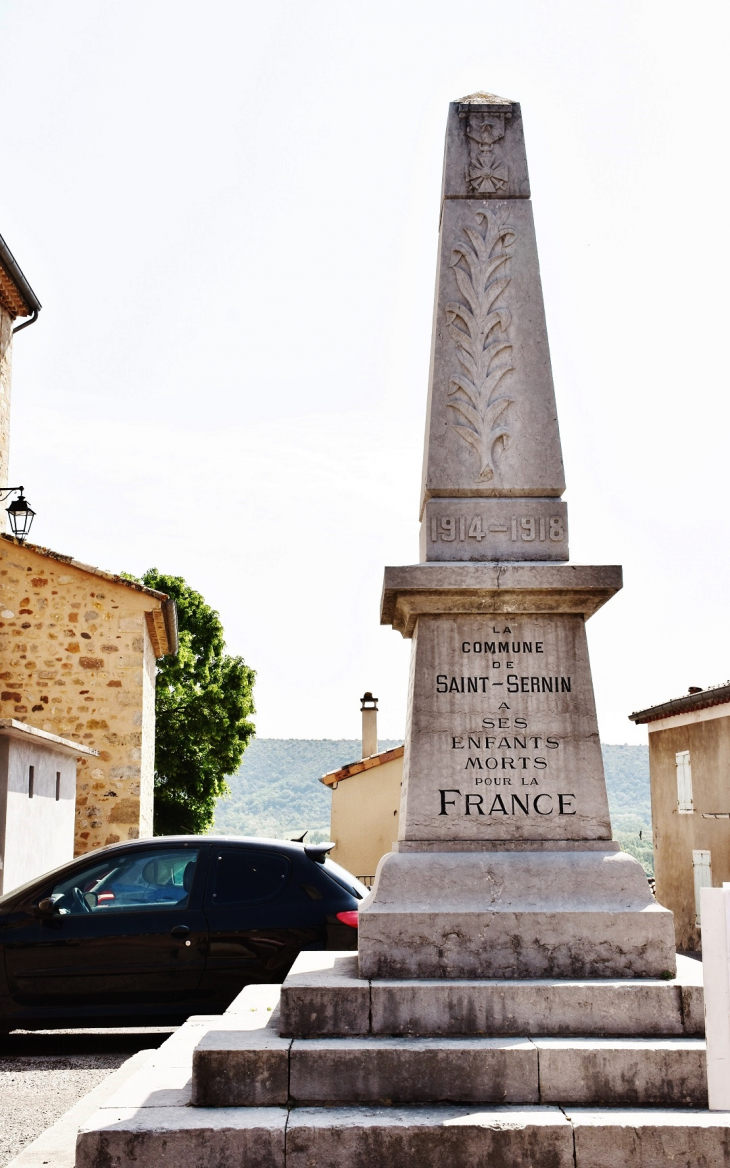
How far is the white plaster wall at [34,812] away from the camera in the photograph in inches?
429

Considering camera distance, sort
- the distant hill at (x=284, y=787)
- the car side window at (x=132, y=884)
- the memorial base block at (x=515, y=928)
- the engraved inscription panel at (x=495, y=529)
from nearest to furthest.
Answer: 1. the memorial base block at (x=515, y=928)
2. the engraved inscription panel at (x=495, y=529)
3. the car side window at (x=132, y=884)
4. the distant hill at (x=284, y=787)

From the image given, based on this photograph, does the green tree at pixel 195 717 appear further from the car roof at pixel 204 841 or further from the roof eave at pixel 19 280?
the car roof at pixel 204 841

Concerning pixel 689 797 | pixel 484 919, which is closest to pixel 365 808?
pixel 689 797

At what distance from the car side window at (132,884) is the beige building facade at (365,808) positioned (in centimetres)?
1578

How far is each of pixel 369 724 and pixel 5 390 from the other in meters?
12.2

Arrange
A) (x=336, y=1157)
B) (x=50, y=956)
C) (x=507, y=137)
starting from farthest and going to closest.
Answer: (x=50, y=956) < (x=507, y=137) < (x=336, y=1157)

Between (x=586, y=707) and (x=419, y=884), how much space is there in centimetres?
122

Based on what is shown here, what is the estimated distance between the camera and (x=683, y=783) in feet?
66.2

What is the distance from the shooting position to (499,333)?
19.1 ft

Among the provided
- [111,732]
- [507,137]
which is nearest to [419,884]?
[507,137]

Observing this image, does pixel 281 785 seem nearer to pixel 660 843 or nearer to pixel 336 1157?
pixel 660 843

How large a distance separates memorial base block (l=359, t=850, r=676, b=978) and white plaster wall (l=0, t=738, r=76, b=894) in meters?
6.97

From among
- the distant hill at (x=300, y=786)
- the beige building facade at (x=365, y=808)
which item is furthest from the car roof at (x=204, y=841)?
the distant hill at (x=300, y=786)

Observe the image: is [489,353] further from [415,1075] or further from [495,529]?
[415,1075]
